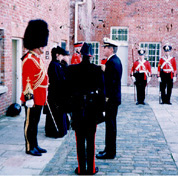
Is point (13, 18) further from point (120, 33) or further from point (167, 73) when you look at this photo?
point (120, 33)

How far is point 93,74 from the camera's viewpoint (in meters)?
4.54

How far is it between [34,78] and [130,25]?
13718 millimetres

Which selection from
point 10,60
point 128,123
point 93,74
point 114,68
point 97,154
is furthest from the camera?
point 10,60

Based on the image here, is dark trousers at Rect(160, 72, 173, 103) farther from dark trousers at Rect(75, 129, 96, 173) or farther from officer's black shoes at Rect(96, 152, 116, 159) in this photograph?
dark trousers at Rect(75, 129, 96, 173)

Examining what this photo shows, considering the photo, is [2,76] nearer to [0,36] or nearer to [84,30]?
[0,36]

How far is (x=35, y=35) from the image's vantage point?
5629 mm

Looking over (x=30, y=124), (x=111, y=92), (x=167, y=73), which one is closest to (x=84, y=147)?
(x=111, y=92)

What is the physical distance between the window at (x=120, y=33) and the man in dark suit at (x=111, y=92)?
1345cm

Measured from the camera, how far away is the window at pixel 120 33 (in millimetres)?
18625

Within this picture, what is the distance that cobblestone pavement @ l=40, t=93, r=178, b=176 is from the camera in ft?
16.4

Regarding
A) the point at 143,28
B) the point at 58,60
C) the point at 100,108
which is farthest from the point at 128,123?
the point at 143,28

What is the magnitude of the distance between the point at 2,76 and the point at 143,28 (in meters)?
11.3

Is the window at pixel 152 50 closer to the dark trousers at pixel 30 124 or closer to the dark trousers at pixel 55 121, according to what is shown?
the dark trousers at pixel 55 121

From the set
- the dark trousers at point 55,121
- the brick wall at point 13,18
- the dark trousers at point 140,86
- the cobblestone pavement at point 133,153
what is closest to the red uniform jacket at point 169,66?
the dark trousers at point 140,86
